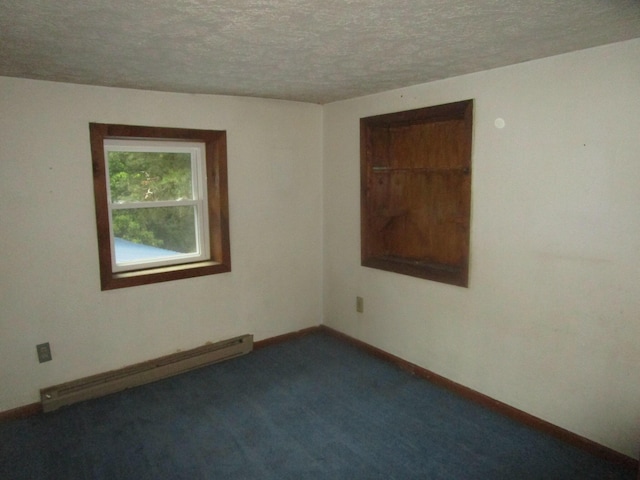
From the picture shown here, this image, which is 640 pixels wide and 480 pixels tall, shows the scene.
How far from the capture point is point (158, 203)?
3354 millimetres

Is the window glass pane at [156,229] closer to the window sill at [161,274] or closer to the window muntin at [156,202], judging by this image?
the window muntin at [156,202]

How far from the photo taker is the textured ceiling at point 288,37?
1.59 metres

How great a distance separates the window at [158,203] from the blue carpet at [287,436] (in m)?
0.91

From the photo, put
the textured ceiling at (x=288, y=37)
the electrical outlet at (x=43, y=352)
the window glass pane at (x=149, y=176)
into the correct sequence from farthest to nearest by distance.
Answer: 1. the window glass pane at (x=149, y=176)
2. the electrical outlet at (x=43, y=352)
3. the textured ceiling at (x=288, y=37)

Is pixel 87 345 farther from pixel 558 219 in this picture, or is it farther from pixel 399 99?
pixel 558 219

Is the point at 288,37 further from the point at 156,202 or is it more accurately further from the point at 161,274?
the point at 161,274

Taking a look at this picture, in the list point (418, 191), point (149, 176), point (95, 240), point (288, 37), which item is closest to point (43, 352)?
point (95, 240)

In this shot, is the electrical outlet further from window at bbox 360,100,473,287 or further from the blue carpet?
window at bbox 360,100,473,287

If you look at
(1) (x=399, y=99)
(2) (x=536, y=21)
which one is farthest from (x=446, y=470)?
(1) (x=399, y=99)

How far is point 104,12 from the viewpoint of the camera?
1610mm

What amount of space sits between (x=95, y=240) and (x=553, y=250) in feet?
9.64

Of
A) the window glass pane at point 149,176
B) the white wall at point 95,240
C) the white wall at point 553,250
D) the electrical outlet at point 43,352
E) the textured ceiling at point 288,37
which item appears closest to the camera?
the textured ceiling at point 288,37

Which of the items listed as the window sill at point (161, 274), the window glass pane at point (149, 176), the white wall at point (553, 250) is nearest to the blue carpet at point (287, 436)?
the white wall at point (553, 250)

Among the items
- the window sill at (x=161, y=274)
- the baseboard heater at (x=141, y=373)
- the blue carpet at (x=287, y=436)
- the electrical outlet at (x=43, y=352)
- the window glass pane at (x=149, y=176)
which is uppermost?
the window glass pane at (x=149, y=176)
